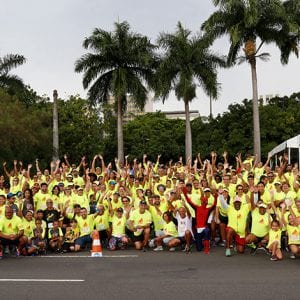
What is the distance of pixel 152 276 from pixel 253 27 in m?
24.4

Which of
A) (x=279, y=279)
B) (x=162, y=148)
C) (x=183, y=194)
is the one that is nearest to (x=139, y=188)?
(x=183, y=194)

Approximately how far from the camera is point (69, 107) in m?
49.2

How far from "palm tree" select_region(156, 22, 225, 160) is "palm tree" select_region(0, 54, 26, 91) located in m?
9.57

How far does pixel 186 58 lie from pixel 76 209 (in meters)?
22.0

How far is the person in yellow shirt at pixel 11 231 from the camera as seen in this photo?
12.8 meters

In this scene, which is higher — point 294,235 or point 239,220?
Answer: point 239,220

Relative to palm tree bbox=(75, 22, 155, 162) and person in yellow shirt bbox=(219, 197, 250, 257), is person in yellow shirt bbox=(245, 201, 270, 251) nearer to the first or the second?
person in yellow shirt bbox=(219, 197, 250, 257)

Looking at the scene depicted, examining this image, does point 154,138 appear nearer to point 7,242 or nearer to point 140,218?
point 140,218

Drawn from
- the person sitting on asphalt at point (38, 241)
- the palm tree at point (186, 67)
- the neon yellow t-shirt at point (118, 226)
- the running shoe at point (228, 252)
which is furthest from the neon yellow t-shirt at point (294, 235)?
the palm tree at point (186, 67)

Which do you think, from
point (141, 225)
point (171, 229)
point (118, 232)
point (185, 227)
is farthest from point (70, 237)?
point (185, 227)

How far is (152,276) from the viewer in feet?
32.4

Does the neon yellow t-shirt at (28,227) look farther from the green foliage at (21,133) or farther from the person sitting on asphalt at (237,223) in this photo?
the green foliage at (21,133)

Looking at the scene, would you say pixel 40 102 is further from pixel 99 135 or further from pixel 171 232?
pixel 171 232

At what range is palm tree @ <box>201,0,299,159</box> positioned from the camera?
30703 millimetres
